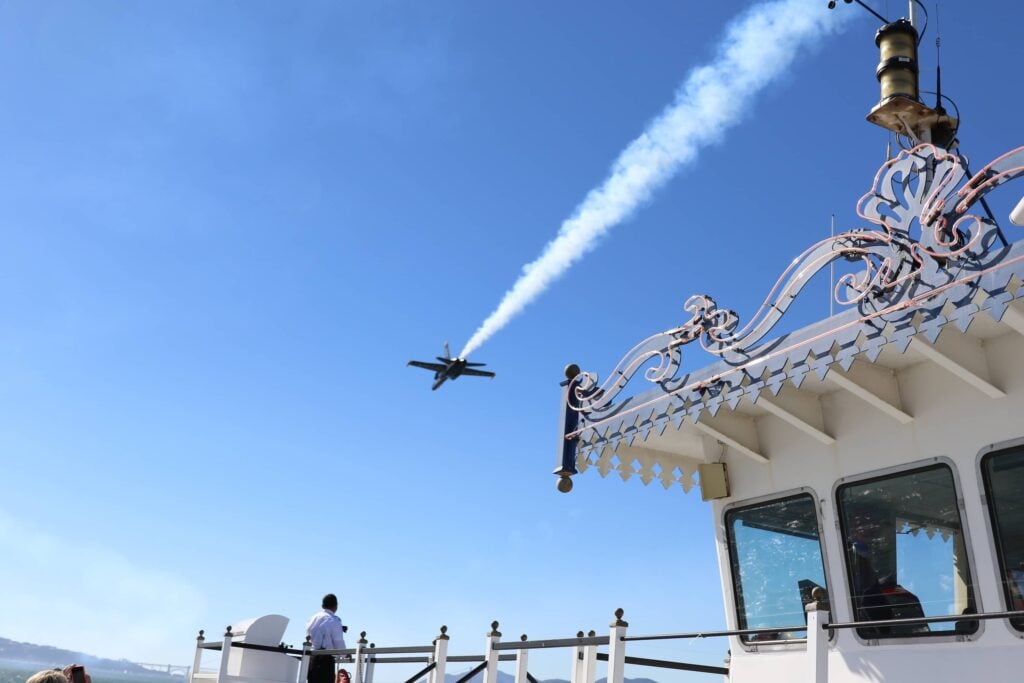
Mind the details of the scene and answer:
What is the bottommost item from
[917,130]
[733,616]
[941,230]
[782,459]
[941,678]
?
[941,678]

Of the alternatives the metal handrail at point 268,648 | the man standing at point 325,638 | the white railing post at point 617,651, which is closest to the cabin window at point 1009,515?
the white railing post at point 617,651

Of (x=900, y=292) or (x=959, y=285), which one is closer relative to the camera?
(x=959, y=285)

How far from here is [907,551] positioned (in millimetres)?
7711

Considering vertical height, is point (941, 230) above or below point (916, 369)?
above

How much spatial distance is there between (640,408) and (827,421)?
5.51 feet

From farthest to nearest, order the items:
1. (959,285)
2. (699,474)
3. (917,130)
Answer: (917,130) < (699,474) < (959,285)

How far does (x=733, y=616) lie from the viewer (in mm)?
9195

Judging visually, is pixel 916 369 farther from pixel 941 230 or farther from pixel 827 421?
pixel 941 230

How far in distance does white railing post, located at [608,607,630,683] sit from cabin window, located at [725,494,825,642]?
4.74ft

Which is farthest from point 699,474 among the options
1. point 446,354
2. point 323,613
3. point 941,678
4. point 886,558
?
point 446,354

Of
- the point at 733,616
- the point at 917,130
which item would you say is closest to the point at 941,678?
the point at 733,616

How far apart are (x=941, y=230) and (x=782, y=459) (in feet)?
9.87

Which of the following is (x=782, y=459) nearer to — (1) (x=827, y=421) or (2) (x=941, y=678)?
(1) (x=827, y=421)

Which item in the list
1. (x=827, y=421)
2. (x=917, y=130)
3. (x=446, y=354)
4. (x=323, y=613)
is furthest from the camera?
(x=446, y=354)
